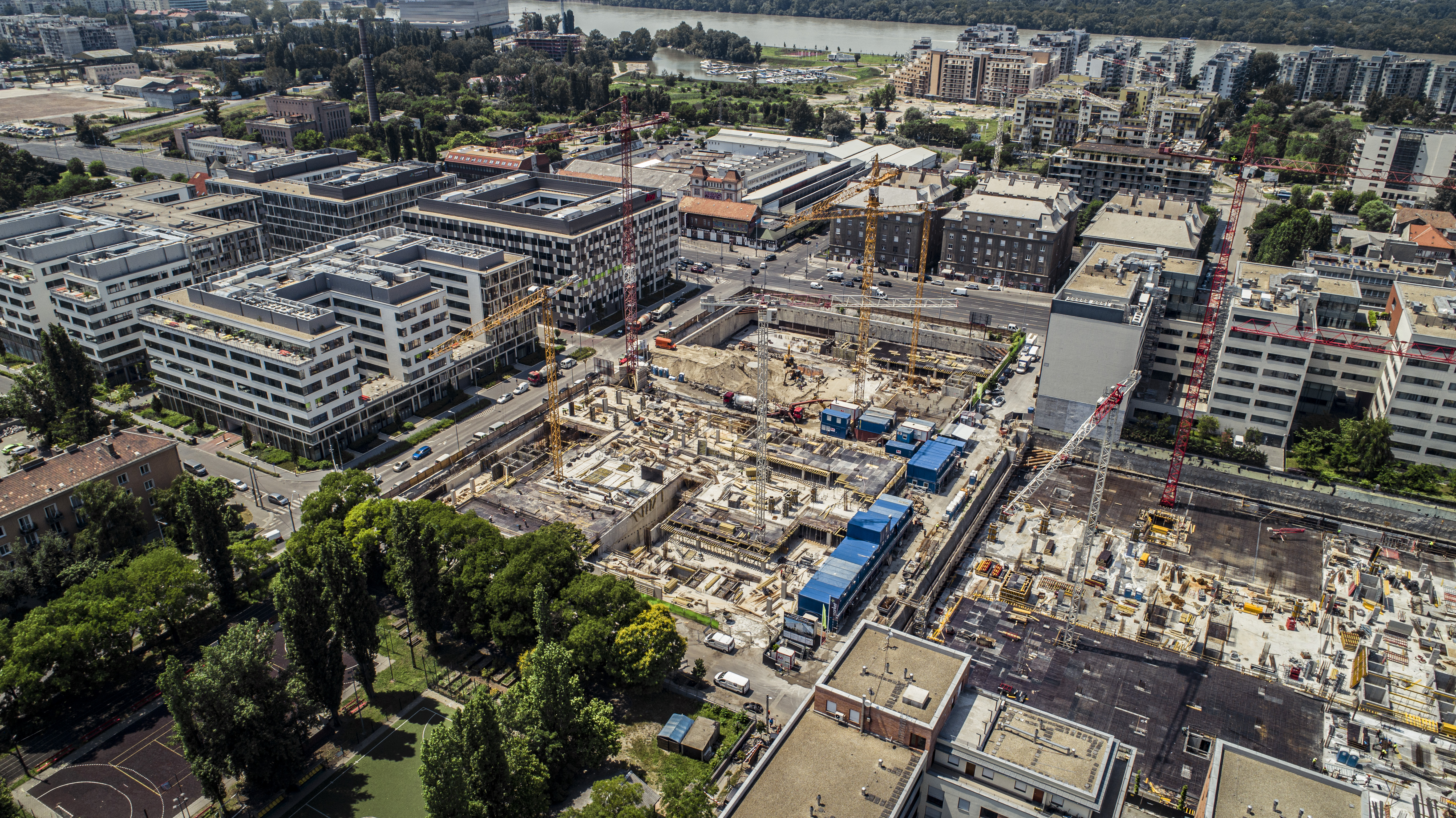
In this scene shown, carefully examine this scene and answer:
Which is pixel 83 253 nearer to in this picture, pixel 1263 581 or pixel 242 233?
pixel 242 233

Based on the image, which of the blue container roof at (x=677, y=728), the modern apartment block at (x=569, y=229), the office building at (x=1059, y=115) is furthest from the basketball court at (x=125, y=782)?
the office building at (x=1059, y=115)

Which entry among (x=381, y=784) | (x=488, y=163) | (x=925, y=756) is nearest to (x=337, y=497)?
(x=381, y=784)

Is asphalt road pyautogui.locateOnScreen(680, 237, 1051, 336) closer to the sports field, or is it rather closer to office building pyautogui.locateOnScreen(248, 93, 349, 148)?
the sports field

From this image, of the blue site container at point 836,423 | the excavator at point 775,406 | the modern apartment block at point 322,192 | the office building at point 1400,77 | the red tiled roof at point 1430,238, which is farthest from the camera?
the office building at point 1400,77

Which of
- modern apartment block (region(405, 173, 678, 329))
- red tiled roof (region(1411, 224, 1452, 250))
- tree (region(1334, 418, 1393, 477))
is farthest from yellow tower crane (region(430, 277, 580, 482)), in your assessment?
red tiled roof (region(1411, 224, 1452, 250))

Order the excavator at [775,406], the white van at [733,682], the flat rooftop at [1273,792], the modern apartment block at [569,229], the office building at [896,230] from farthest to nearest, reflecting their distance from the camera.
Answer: the office building at [896,230] → the modern apartment block at [569,229] → the excavator at [775,406] → the white van at [733,682] → the flat rooftop at [1273,792]

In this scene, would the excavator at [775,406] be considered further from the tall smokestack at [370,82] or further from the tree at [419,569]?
the tall smokestack at [370,82]

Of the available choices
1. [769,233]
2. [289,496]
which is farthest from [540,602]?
[769,233]
